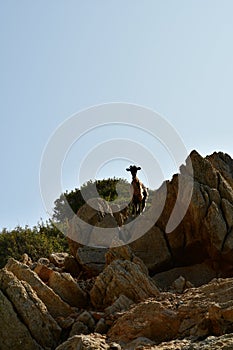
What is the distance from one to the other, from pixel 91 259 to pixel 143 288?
204 inches

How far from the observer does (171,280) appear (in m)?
19.7

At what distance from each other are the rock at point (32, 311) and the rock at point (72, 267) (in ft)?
20.0

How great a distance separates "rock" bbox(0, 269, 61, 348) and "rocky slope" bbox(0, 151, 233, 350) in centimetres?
2

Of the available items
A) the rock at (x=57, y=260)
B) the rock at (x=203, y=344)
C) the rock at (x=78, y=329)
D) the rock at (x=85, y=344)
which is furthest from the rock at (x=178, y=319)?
the rock at (x=57, y=260)

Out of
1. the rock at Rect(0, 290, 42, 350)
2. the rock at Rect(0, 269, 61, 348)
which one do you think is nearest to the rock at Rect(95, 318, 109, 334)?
the rock at Rect(0, 269, 61, 348)

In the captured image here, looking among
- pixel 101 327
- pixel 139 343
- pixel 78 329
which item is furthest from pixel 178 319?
pixel 78 329

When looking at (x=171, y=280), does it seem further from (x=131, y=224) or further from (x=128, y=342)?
(x=128, y=342)

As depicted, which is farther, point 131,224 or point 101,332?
point 131,224

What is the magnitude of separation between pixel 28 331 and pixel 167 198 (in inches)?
373

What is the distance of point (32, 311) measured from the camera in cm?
1401

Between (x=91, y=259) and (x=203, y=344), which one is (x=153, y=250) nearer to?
(x=91, y=259)

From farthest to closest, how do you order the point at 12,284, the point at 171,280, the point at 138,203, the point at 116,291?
the point at 138,203
the point at 171,280
the point at 116,291
the point at 12,284

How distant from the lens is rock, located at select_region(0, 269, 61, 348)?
13539 mm

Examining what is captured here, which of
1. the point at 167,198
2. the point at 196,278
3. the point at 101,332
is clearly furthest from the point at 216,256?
the point at 101,332
